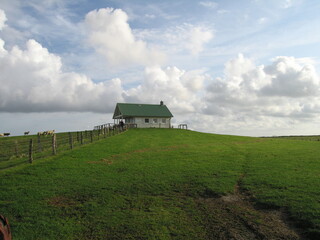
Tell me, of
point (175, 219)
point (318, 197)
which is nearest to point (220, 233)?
point (175, 219)

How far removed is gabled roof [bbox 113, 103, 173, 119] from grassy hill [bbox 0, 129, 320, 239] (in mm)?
44683

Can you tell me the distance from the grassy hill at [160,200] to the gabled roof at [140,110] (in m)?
44.7

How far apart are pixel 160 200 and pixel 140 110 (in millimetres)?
55466

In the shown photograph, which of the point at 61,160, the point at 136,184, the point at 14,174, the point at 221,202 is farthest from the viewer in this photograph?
the point at 61,160

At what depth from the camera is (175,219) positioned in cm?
938

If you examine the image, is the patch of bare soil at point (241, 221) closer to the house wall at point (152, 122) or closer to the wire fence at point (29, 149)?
the wire fence at point (29, 149)

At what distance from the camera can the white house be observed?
6366cm

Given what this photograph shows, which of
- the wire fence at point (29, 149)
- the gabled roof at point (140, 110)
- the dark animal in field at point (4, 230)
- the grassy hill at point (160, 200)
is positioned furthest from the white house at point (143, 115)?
the dark animal in field at point (4, 230)

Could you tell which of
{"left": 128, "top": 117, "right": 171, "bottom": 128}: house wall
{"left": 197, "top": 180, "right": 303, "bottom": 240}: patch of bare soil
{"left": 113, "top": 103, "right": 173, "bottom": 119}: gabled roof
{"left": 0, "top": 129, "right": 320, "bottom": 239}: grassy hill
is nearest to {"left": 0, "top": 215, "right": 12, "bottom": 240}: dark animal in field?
{"left": 0, "top": 129, "right": 320, "bottom": 239}: grassy hill

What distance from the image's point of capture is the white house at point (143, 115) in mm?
63656

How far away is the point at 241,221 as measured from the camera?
30.6 ft

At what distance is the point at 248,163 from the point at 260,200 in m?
8.68

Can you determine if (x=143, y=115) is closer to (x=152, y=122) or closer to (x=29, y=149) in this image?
(x=152, y=122)

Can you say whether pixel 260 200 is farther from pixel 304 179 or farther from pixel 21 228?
pixel 21 228
